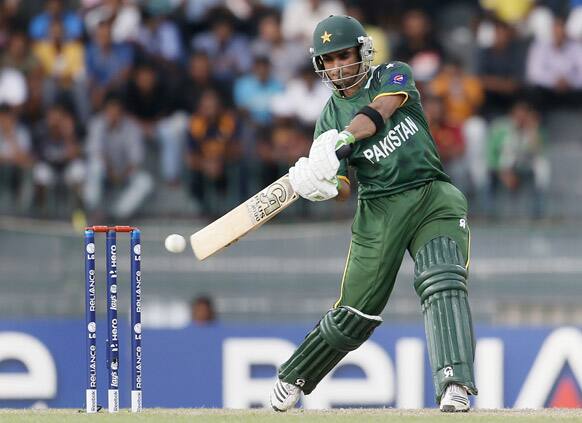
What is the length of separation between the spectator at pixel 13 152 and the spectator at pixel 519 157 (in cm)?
369

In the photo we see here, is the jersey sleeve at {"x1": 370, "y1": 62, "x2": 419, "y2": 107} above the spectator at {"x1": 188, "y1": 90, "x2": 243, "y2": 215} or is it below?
below

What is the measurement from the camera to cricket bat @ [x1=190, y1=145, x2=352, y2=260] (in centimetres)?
566

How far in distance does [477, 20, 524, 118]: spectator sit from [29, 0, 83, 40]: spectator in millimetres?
3374

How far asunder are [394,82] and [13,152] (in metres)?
5.84

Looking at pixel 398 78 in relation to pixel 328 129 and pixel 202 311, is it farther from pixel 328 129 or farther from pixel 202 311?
pixel 202 311

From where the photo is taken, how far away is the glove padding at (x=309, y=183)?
545 cm

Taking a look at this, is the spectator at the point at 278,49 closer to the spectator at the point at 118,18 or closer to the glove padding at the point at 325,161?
the spectator at the point at 118,18

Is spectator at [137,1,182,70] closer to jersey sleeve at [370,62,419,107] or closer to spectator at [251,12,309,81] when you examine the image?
spectator at [251,12,309,81]

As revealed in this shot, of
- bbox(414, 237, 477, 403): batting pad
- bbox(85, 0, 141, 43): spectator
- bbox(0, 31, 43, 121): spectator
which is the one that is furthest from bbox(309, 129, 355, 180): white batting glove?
bbox(85, 0, 141, 43): spectator

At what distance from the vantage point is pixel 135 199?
1073 centimetres

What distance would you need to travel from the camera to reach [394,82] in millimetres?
5707

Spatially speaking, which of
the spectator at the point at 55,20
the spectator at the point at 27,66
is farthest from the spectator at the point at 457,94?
the spectator at the point at 27,66

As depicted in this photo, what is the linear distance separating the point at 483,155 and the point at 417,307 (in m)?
1.47

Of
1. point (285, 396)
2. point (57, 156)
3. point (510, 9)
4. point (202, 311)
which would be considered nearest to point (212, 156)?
point (57, 156)
